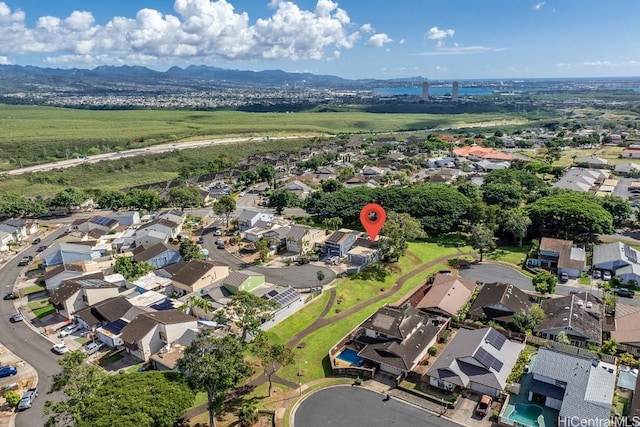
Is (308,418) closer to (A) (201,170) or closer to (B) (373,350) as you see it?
(B) (373,350)

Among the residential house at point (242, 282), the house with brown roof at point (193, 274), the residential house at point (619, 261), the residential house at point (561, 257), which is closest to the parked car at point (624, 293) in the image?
the residential house at point (619, 261)

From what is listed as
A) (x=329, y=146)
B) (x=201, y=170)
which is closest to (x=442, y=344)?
(x=201, y=170)

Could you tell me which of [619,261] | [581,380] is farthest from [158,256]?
[619,261]

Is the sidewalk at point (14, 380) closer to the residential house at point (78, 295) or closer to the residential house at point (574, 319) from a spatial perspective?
the residential house at point (78, 295)

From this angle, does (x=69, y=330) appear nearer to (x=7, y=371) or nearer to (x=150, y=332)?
(x=7, y=371)

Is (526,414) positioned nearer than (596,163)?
Yes

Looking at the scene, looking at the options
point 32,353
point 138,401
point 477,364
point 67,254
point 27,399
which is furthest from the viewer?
point 67,254
